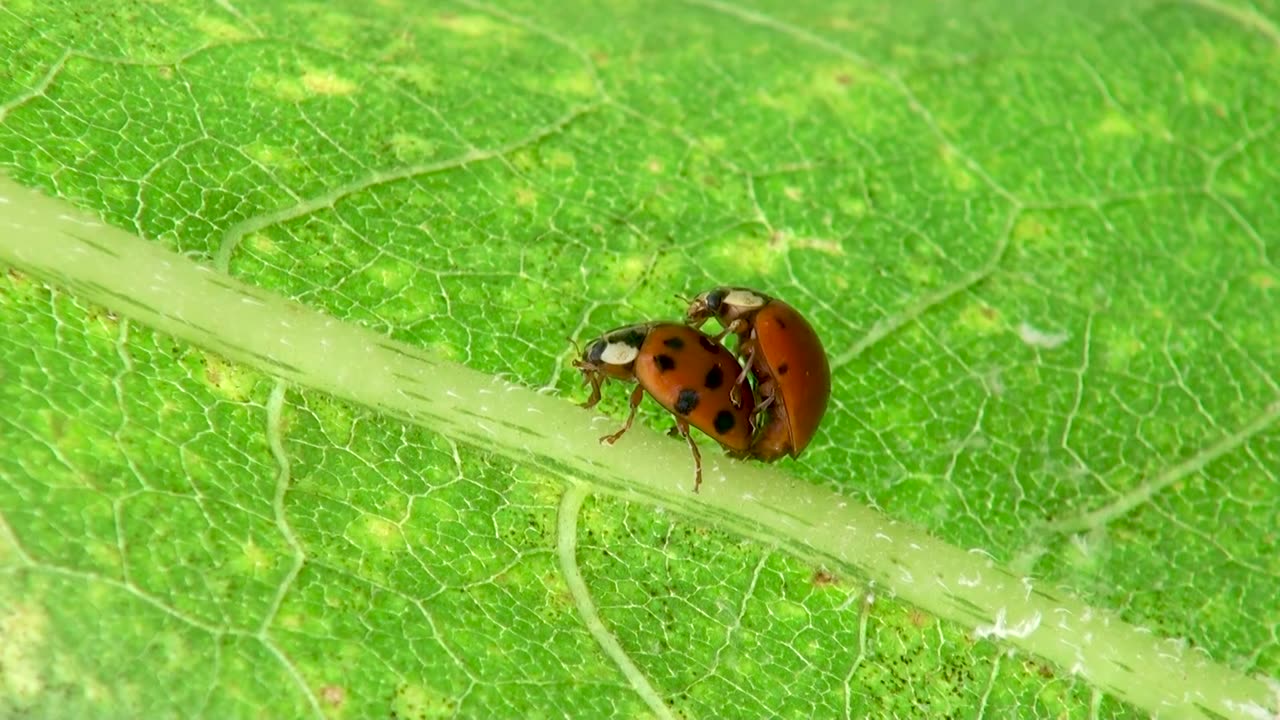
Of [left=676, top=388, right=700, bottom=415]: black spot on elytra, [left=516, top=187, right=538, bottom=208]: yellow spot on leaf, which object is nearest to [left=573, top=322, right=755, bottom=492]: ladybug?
[left=676, top=388, right=700, bottom=415]: black spot on elytra

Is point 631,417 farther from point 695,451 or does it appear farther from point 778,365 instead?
point 778,365

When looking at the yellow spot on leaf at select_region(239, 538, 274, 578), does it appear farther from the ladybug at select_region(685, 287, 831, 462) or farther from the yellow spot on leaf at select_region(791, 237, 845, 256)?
the yellow spot on leaf at select_region(791, 237, 845, 256)

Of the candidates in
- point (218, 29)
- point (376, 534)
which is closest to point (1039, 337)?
point (376, 534)

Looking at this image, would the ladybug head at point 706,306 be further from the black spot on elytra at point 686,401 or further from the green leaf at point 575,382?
the black spot on elytra at point 686,401

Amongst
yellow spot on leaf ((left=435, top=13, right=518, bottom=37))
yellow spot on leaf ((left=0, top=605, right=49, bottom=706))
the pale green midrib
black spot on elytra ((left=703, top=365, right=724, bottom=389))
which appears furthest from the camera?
yellow spot on leaf ((left=435, top=13, right=518, bottom=37))

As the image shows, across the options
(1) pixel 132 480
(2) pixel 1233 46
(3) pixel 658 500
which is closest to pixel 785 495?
(3) pixel 658 500

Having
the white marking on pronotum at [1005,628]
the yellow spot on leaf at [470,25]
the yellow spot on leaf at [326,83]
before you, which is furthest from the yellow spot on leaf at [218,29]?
the white marking on pronotum at [1005,628]
